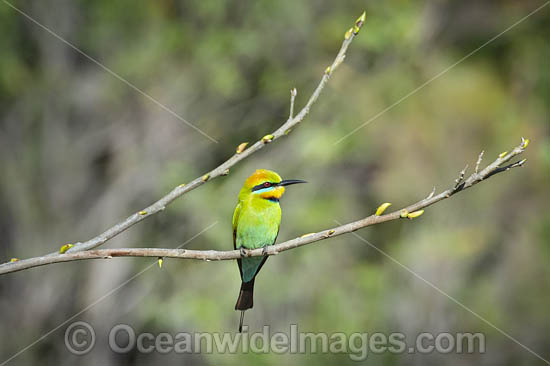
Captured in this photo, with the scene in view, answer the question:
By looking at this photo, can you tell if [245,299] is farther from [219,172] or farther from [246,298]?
[219,172]

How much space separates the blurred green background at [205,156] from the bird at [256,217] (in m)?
3.44

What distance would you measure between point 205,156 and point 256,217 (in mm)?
4525

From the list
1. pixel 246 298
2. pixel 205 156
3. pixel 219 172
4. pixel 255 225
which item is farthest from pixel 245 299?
pixel 205 156

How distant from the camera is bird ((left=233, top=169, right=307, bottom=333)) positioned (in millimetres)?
2113

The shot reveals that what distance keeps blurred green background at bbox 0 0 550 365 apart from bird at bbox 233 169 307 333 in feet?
11.3

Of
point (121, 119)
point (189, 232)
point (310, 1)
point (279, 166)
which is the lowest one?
point (189, 232)

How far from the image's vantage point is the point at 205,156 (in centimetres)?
675

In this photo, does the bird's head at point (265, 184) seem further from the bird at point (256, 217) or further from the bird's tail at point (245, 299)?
the bird's tail at point (245, 299)

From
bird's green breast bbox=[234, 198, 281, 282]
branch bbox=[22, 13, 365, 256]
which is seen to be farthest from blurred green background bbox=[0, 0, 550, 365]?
branch bbox=[22, 13, 365, 256]

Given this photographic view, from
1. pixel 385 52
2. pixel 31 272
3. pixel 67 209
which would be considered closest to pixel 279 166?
pixel 385 52

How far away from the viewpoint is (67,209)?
6.54 meters

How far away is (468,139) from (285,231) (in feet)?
9.87

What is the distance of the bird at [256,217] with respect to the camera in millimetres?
2113

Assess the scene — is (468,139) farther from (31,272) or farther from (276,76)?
(31,272)
